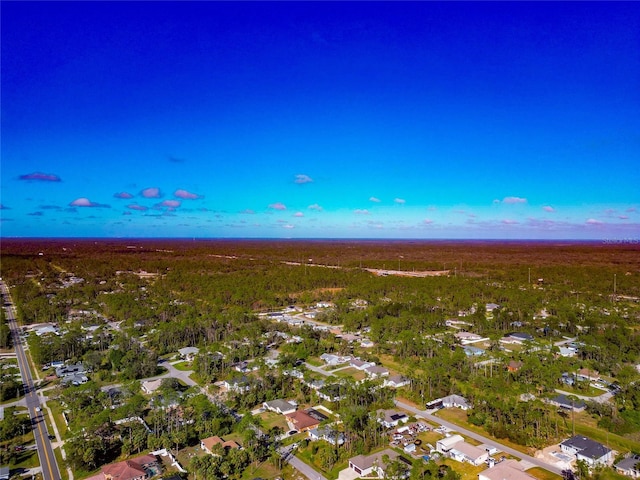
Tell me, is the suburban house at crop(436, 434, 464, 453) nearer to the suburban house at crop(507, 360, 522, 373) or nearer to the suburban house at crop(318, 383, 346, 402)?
the suburban house at crop(318, 383, 346, 402)

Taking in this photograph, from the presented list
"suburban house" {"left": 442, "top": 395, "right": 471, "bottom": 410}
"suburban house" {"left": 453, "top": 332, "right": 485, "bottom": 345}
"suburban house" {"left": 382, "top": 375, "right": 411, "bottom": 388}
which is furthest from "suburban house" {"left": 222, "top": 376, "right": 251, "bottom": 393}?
"suburban house" {"left": 453, "top": 332, "right": 485, "bottom": 345}

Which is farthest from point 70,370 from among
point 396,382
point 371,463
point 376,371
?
point 371,463

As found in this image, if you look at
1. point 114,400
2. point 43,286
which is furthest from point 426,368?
point 43,286

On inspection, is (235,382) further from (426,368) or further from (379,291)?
(379,291)

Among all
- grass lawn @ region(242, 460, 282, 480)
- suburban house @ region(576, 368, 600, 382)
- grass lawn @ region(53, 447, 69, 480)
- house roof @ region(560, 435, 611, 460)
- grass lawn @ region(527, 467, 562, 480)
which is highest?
house roof @ region(560, 435, 611, 460)

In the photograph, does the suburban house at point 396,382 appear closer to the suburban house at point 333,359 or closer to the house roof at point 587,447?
the suburban house at point 333,359

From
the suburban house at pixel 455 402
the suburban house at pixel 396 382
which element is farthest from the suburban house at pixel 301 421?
the suburban house at pixel 455 402
